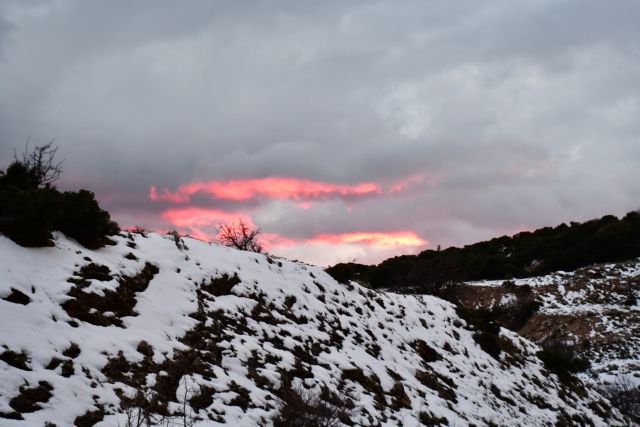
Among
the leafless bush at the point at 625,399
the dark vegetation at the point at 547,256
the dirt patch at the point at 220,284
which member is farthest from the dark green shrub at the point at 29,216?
the dark vegetation at the point at 547,256

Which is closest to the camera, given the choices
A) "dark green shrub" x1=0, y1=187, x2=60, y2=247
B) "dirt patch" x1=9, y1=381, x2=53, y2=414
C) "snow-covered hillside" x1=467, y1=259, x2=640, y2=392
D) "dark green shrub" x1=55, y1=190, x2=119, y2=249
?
"dirt patch" x1=9, y1=381, x2=53, y2=414

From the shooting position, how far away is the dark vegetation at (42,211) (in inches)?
315

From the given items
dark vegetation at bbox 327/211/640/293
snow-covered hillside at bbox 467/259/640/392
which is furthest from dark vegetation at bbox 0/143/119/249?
dark vegetation at bbox 327/211/640/293

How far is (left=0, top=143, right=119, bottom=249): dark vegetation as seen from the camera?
8.01m

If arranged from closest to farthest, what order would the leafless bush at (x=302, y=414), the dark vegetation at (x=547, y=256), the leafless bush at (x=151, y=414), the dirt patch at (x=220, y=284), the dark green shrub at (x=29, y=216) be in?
1. the leafless bush at (x=151, y=414)
2. the leafless bush at (x=302, y=414)
3. the dark green shrub at (x=29, y=216)
4. the dirt patch at (x=220, y=284)
5. the dark vegetation at (x=547, y=256)

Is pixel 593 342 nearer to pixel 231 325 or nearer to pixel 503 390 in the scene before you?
pixel 503 390

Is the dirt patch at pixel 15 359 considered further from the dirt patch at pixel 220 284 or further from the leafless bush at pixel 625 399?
the leafless bush at pixel 625 399

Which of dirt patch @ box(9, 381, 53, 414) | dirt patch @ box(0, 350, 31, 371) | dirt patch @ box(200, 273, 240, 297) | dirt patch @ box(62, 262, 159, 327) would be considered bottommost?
dirt patch @ box(9, 381, 53, 414)

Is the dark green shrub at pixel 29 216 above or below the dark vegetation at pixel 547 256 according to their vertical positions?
below

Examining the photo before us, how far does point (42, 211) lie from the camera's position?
809cm

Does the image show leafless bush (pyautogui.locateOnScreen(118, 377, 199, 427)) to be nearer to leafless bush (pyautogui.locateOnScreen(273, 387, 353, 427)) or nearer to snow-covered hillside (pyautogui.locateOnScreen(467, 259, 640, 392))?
A: leafless bush (pyautogui.locateOnScreen(273, 387, 353, 427))

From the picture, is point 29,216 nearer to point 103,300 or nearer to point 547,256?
point 103,300

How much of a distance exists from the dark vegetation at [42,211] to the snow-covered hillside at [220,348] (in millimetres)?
285

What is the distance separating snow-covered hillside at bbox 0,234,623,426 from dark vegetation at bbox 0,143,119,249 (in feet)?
0.94
